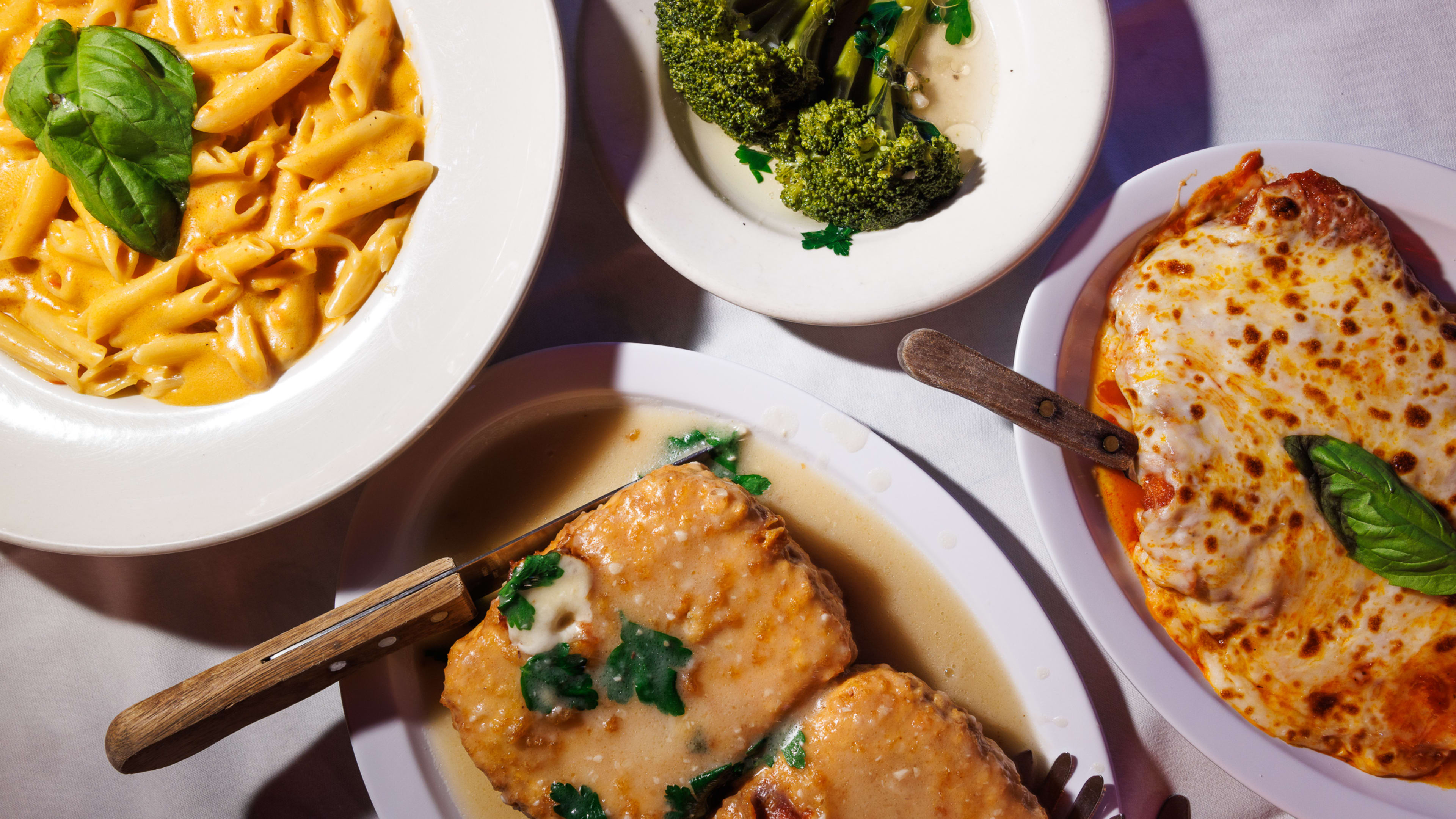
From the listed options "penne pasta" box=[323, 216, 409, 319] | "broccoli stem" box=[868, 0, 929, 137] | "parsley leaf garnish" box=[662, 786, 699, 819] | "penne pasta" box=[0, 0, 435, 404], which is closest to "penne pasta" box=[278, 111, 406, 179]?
"penne pasta" box=[0, 0, 435, 404]

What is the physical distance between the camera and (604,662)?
2.08 meters

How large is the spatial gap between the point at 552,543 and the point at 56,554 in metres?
1.80

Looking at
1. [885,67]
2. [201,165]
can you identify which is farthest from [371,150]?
[885,67]

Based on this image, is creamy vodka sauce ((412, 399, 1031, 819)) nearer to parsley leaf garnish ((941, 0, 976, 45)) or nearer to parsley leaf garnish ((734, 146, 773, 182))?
parsley leaf garnish ((734, 146, 773, 182))

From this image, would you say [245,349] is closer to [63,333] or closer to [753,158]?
[63,333]

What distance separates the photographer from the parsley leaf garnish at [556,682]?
2.05m

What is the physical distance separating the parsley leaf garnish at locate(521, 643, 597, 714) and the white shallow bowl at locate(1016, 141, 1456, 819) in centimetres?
135

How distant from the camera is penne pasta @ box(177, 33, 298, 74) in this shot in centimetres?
212

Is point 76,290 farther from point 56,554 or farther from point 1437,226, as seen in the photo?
point 1437,226

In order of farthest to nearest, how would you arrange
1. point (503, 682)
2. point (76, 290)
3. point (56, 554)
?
point (56, 554), point (76, 290), point (503, 682)

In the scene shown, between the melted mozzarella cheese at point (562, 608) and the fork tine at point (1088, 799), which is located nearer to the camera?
the melted mozzarella cheese at point (562, 608)

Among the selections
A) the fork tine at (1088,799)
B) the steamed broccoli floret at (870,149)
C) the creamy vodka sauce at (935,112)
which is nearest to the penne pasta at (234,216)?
the creamy vodka sauce at (935,112)

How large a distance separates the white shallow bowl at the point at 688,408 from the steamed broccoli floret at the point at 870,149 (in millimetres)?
560

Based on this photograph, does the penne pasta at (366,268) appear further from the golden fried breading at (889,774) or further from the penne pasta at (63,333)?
the golden fried breading at (889,774)
